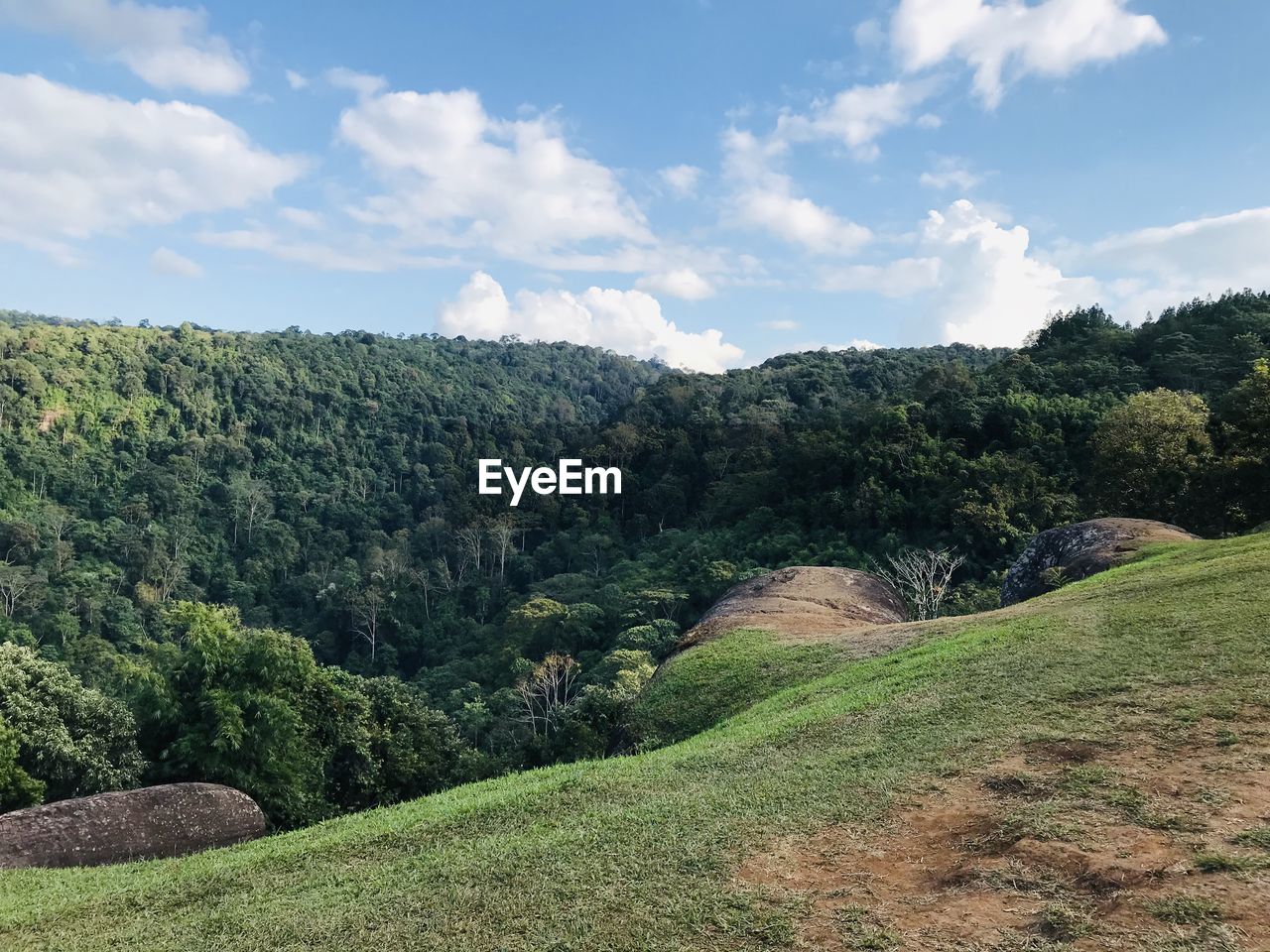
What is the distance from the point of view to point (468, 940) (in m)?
5.82

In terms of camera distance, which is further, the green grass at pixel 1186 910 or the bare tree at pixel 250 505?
the bare tree at pixel 250 505

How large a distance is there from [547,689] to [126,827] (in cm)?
2686

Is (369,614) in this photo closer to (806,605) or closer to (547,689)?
(547,689)

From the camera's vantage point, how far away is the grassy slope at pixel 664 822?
6125mm

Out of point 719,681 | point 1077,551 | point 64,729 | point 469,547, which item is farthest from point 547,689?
point 469,547

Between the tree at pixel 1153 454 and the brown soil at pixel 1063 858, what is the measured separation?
2002cm

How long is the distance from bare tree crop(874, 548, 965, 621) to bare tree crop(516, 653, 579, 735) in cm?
1523

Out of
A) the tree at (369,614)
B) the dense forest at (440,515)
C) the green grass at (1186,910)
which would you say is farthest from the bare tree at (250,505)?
the green grass at (1186,910)

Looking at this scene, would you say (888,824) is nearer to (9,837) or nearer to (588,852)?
(588,852)

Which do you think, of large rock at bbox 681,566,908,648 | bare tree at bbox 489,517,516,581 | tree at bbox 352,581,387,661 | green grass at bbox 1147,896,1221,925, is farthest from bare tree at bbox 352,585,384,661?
green grass at bbox 1147,896,1221,925

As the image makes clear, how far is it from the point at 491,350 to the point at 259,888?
16091 cm

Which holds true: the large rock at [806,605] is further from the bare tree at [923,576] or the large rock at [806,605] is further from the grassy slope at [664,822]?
the grassy slope at [664,822]

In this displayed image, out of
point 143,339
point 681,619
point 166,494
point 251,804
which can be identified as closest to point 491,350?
point 143,339

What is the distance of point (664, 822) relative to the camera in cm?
762
